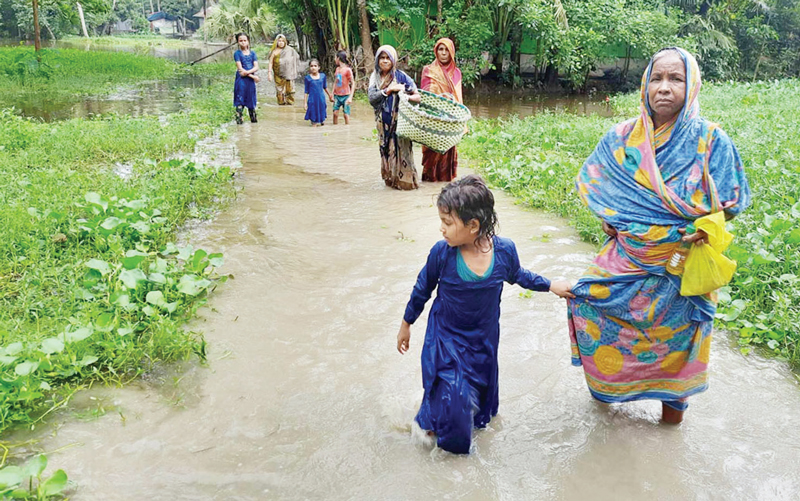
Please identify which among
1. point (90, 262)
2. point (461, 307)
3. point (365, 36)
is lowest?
point (90, 262)

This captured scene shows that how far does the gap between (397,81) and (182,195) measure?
2.63m

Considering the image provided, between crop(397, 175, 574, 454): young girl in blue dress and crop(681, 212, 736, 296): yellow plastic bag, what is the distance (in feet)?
1.87

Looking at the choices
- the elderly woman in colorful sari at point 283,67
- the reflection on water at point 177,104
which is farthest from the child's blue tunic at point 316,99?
the reflection on water at point 177,104

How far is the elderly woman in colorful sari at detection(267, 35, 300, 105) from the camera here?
13941 millimetres

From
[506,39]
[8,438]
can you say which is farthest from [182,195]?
[506,39]

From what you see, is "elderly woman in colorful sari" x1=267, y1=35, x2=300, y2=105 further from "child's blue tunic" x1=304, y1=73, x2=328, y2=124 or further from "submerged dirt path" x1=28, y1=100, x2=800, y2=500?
"submerged dirt path" x1=28, y1=100, x2=800, y2=500

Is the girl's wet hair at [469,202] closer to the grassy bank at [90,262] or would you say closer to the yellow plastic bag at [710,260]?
the yellow plastic bag at [710,260]

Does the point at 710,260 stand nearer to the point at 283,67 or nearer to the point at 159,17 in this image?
the point at 283,67

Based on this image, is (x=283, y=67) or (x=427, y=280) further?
(x=283, y=67)

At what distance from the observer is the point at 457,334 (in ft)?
9.03

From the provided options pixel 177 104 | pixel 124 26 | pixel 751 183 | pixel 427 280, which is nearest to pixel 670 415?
pixel 427 280

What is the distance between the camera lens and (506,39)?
19.3m

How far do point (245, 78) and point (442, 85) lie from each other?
17.9 feet

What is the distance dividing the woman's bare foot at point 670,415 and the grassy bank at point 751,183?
1.06 meters
